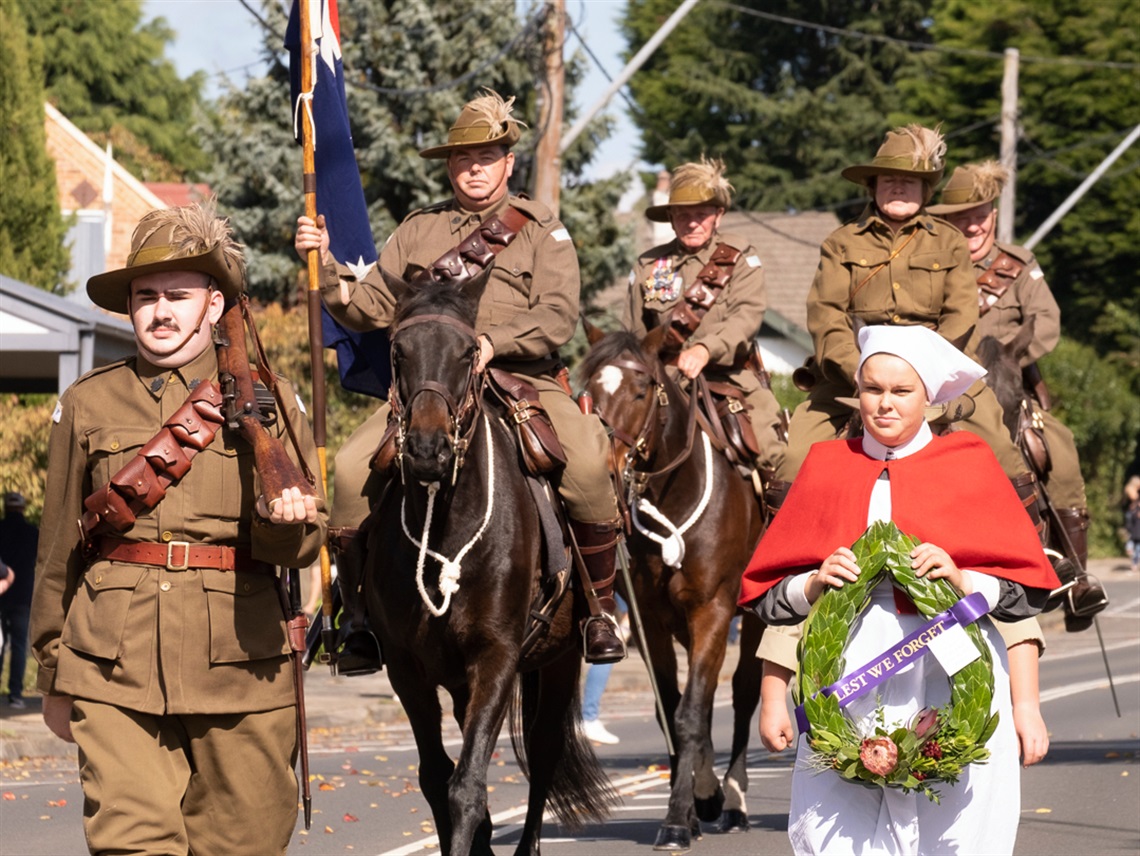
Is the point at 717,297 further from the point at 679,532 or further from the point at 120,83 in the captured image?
the point at 120,83

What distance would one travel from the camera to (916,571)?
18.7ft

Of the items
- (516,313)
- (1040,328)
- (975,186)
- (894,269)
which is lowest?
(516,313)

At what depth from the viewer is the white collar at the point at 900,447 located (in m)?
5.96

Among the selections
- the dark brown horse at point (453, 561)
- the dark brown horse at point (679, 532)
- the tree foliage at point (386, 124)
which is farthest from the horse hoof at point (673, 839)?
the tree foliage at point (386, 124)

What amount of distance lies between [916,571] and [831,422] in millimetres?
4988

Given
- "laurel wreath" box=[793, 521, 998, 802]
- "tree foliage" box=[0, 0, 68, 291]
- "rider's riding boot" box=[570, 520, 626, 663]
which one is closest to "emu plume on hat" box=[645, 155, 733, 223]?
"rider's riding boot" box=[570, 520, 626, 663]

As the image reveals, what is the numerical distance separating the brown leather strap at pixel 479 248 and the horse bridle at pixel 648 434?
183 centimetres

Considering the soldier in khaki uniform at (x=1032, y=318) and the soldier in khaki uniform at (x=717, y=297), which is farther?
the soldier in khaki uniform at (x=717, y=297)

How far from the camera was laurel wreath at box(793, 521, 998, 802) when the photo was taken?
5.62 m

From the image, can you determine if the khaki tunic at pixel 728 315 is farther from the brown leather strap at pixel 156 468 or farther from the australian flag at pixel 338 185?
the brown leather strap at pixel 156 468

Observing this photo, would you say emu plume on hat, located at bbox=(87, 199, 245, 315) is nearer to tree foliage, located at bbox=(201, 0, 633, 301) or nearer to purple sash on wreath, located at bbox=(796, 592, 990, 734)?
purple sash on wreath, located at bbox=(796, 592, 990, 734)

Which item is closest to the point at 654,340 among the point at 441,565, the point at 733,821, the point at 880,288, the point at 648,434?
the point at 648,434

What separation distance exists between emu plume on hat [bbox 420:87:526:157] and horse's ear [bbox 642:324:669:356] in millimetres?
2217

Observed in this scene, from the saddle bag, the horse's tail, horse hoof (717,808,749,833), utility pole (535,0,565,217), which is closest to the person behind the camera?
the saddle bag
